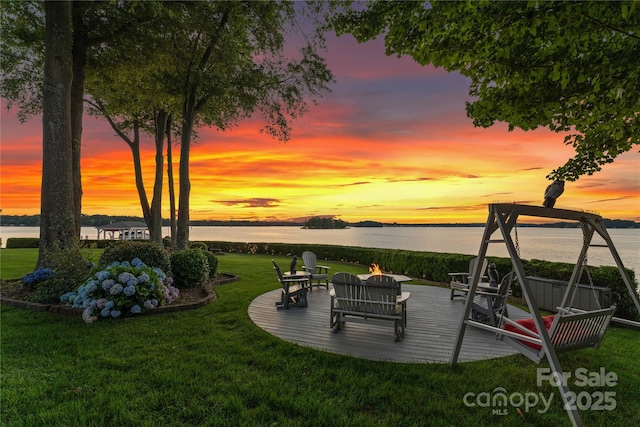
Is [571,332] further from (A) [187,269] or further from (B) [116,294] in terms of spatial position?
(A) [187,269]

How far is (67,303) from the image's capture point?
621cm

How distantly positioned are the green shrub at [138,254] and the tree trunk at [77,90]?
293 cm

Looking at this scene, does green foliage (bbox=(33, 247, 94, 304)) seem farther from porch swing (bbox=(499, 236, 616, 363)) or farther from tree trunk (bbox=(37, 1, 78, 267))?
porch swing (bbox=(499, 236, 616, 363))

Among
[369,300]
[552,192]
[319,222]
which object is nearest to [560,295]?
[552,192]

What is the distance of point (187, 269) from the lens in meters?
8.28

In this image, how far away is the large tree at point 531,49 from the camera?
3.40m

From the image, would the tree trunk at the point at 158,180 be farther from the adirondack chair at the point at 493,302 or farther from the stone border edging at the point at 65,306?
the adirondack chair at the point at 493,302

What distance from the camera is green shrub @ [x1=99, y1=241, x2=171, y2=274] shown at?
23.2 ft

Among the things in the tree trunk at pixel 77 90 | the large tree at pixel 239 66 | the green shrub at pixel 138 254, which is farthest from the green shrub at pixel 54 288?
A: the large tree at pixel 239 66

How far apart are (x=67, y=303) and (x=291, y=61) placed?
11.1m

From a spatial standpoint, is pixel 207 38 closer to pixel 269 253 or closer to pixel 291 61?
pixel 291 61

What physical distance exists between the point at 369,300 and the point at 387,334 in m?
0.75

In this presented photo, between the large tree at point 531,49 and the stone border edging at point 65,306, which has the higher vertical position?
the large tree at point 531,49

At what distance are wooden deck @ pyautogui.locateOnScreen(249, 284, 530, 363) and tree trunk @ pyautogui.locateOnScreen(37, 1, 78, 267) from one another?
5122 mm
